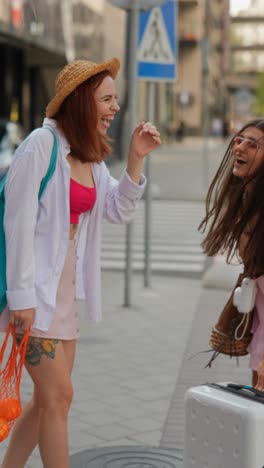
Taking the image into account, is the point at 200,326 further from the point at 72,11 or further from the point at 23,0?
the point at 72,11

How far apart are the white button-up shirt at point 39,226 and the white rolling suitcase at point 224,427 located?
0.72m

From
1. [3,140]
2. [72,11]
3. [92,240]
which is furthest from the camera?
[72,11]

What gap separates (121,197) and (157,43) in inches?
271

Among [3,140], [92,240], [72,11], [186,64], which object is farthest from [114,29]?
[186,64]

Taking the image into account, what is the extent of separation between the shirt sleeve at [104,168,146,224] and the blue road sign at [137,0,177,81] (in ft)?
21.6

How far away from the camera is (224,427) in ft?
11.0

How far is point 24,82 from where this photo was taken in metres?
37.4

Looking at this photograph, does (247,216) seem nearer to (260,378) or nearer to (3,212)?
(260,378)

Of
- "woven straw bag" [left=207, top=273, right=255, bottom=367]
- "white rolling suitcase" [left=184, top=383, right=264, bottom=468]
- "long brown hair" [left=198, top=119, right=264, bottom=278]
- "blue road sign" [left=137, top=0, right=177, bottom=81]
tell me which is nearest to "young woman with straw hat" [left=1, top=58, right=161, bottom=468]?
"long brown hair" [left=198, top=119, right=264, bottom=278]

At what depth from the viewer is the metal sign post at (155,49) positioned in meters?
10.9

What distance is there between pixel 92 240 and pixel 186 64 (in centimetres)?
7755

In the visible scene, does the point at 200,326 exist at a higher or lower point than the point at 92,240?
lower

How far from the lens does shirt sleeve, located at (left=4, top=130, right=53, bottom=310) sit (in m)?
3.83

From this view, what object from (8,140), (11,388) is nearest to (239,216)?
(11,388)
